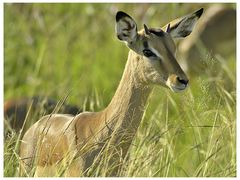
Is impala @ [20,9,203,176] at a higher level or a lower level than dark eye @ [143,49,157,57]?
lower

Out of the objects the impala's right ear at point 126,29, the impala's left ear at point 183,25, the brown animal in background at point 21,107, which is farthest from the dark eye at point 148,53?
the brown animal in background at point 21,107

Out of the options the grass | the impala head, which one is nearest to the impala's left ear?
the impala head

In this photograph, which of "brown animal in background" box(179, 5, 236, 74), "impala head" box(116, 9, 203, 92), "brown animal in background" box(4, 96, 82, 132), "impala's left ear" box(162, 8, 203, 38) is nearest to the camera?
"impala head" box(116, 9, 203, 92)

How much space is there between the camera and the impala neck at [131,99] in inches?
209

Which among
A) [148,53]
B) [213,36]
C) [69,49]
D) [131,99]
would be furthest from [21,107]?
[213,36]

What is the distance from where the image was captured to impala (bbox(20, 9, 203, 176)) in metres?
5.11

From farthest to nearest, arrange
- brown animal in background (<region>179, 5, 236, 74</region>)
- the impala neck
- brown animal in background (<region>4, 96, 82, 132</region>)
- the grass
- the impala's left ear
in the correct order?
1. brown animal in background (<region>179, 5, 236, 74</region>)
2. the grass
3. brown animal in background (<region>4, 96, 82, 132</region>)
4. the impala's left ear
5. the impala neck

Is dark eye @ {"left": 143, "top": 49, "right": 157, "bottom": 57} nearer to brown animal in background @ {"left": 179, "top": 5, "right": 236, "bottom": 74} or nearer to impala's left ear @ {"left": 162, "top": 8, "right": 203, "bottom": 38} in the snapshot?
impala's left ear @ {"left": 162, "top": 8, "right": 203, "bottom": 38}

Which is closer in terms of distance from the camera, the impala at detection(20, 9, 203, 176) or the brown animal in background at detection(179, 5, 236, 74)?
the impala at detection(20, 9, 203, 176)

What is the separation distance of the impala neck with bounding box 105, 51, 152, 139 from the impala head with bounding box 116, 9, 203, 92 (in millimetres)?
55

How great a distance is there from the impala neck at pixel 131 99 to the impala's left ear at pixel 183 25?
0.28 meters

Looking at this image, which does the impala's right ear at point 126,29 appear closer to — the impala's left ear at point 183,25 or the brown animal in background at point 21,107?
the impala's left ear at point 183,25

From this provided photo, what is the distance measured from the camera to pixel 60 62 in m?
10.6

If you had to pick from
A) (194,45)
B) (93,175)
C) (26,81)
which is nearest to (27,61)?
(26,81)
